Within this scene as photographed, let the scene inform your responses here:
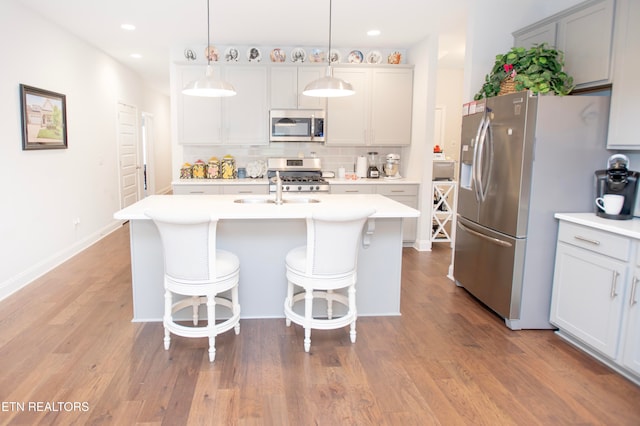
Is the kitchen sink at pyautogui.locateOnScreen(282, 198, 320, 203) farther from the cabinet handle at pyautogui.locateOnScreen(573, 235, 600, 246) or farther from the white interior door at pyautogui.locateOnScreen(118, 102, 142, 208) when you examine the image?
the white interior door at pyautogui.locateOnScreen(118, 102, 142, 208)

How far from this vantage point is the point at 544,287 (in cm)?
314

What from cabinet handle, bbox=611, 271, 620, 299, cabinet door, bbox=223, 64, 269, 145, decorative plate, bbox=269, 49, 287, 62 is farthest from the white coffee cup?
decorative plate, bbox=269, 49, 287, 62

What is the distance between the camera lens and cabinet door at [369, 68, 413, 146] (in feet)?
18.8

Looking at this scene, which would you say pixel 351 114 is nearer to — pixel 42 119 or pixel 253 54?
pixel 253 54

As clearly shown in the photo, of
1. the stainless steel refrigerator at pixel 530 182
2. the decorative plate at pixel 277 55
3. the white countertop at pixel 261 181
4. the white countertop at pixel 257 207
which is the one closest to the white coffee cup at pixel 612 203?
the stainless steel refrigerator at pixel 530 182

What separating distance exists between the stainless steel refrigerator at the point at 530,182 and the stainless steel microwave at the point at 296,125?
2607mm

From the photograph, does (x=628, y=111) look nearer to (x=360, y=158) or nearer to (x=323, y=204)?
(x=323, y=204)

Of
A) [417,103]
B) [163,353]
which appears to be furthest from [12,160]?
[417,103]

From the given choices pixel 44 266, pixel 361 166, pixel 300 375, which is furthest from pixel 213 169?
pixel 300 375

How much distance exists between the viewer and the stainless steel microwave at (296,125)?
563 cm

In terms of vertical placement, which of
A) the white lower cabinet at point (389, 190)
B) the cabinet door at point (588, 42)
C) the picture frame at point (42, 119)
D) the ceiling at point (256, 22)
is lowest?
the white lower cabinet at point (389, 190)

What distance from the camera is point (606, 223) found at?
267cm

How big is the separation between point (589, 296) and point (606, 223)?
0.48m

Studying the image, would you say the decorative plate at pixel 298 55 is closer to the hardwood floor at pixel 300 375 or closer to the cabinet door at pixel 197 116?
the cabinet door at pixel 197 116
